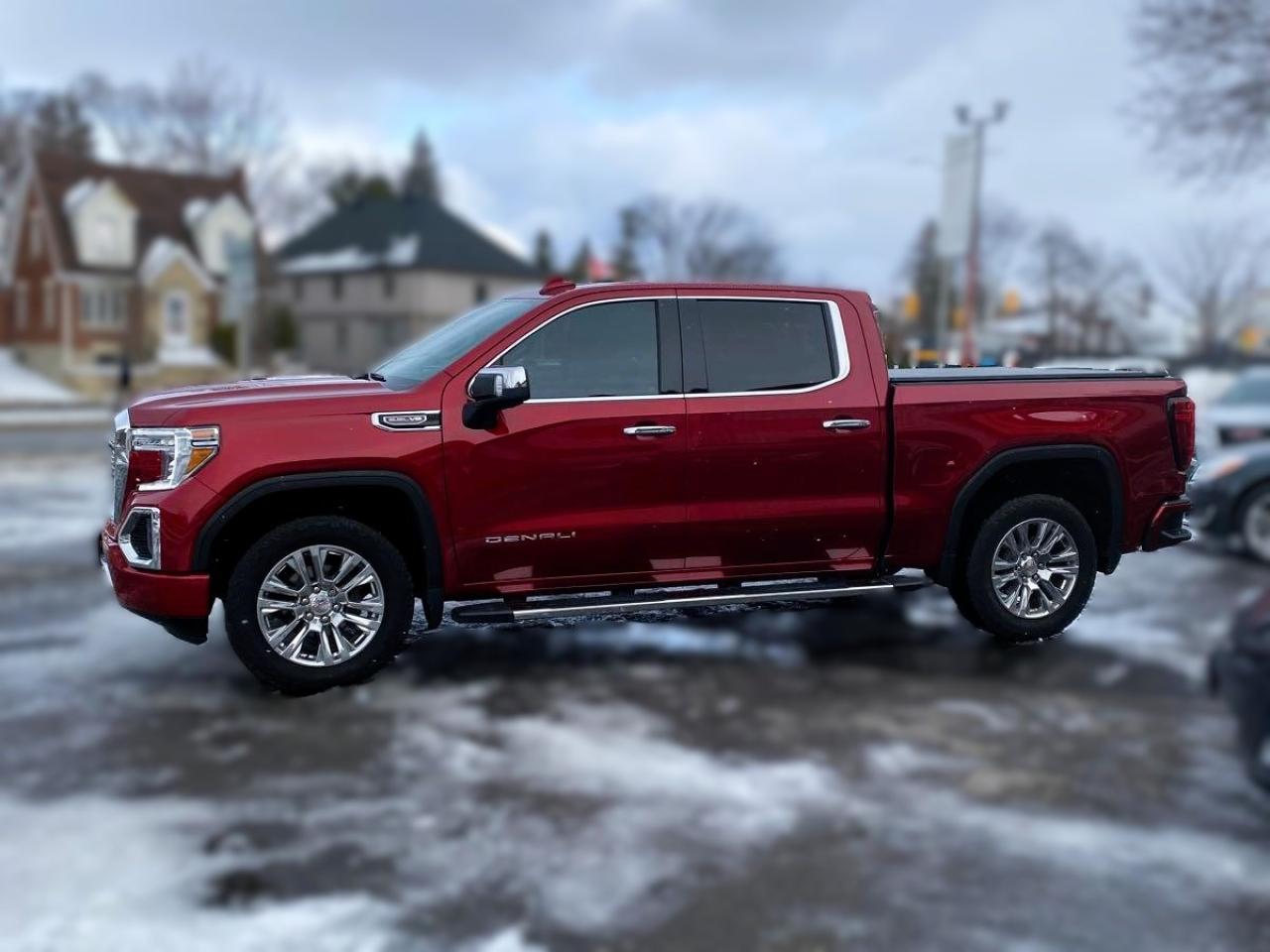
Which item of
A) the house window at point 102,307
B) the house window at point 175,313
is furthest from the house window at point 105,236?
the house window at point 102,307

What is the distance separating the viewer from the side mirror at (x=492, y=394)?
3.97 meters

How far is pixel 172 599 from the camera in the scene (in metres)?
3.97

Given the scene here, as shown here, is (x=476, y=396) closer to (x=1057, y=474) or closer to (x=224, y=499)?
(x=224, y=499)

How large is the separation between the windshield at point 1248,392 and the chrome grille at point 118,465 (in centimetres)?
903

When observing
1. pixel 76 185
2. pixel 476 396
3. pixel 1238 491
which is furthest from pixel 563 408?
pixel 76 185

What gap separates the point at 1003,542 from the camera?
4.28 metres

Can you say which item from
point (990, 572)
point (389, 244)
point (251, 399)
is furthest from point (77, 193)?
point (990, 572)

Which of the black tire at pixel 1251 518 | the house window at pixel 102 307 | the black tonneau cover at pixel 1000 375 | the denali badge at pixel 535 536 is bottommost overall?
the black tire at pixel 1251 518

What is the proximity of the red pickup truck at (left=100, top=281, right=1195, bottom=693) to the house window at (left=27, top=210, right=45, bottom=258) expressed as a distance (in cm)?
15142

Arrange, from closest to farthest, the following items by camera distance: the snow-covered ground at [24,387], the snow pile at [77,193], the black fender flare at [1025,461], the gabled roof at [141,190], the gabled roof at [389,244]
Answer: the black fender flare at [1025,461] → the gabled roof at [141,190] → the snow pile at [77,193] → the snow-covered ground at [24,387] → the gabled roof at [389,244]

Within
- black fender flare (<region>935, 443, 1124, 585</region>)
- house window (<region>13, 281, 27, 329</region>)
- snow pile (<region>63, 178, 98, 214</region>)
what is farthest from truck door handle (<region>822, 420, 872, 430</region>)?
house window (<region>13, 281, 27, 329</region>)

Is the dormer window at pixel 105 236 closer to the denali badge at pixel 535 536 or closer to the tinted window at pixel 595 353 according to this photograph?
the tinted window at pixel 595 353

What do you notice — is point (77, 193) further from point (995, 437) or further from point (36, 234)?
point (995, 437)

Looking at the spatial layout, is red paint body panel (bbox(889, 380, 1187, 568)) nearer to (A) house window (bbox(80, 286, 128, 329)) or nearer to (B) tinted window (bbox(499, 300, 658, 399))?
(B) tinted window (bbox(499, 300, 658, 399))
